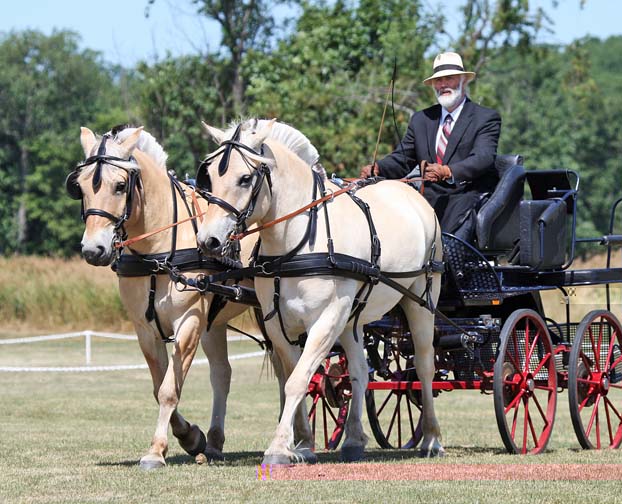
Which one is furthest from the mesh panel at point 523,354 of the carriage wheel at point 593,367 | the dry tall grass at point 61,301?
the dry tall grass at point 61,301

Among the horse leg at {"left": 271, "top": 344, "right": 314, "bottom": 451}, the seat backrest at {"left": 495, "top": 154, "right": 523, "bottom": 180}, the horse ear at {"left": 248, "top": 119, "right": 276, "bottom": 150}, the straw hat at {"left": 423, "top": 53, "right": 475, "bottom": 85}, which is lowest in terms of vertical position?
the horse leg at {"left": 271, "top": 344, "right": 314, "bottom": 451}

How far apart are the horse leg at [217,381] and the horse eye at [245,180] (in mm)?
1960

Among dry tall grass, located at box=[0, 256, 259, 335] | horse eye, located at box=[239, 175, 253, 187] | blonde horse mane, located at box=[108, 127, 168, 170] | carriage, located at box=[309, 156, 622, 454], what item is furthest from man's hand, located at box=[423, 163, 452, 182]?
dry tall grass, located at box=[0, 256, 259, 335]

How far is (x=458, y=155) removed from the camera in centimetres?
942

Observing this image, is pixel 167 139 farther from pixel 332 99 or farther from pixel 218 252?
pixel 218 252

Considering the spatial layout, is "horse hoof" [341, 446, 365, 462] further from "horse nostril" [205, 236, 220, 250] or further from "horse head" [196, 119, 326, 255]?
"horse nostril" [205, 236, 220, 250]

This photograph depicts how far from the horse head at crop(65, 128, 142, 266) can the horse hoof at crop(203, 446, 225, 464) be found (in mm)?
1810

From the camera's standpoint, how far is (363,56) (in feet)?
95.1

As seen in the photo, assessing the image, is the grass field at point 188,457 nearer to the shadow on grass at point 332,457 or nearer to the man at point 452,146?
the shadow on grass at point 332,457

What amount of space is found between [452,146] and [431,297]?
51.7 inches

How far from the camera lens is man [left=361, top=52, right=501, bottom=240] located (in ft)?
30.4

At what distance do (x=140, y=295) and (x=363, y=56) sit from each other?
856 inches

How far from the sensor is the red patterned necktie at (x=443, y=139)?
949 centimetres

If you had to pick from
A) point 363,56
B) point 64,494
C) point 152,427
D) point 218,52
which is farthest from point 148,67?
point 64,494
